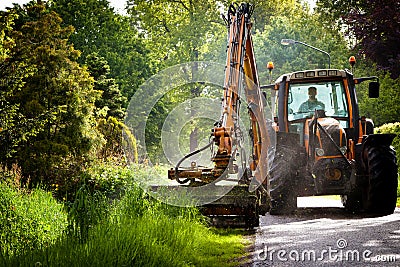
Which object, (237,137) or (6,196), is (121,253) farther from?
(237,137)

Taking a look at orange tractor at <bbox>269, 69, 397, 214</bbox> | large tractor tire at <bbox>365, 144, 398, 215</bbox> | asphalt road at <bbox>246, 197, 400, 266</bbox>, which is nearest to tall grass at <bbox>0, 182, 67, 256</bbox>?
asphalt road at <bbox>246, 197, 400, 266</bbox>

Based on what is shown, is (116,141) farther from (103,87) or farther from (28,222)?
(28,222)

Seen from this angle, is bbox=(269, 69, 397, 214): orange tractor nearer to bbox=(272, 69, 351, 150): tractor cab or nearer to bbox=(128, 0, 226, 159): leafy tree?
bbox=(272, 69, 351, 150): tractor cab

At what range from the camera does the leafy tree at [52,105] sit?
18.2 m

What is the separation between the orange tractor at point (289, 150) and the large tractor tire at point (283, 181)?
18mm

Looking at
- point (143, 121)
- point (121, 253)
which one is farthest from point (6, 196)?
point (143, 121)

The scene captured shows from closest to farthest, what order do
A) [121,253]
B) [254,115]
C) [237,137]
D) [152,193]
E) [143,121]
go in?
[121,253]
[152,193]
[237,137]
[254,115]
[143,121]

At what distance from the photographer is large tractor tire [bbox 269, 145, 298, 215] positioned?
12078mm

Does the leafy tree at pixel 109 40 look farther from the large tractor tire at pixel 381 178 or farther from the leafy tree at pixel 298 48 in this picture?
the large tractor tire at pixel 381 178

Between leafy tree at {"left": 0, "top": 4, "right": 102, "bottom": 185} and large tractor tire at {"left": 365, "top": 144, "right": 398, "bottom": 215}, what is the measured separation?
28.3ft

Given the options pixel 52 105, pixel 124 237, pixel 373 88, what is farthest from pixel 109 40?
pixel 124 237

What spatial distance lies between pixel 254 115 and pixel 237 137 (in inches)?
50.9

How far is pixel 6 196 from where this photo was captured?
29.6 ft

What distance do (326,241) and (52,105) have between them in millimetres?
11843
